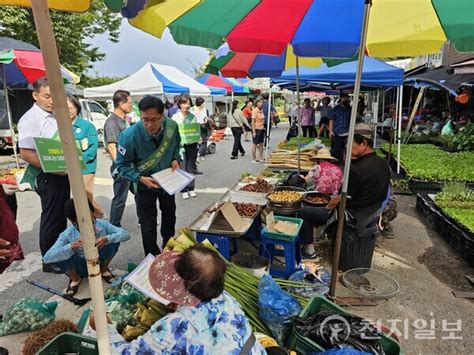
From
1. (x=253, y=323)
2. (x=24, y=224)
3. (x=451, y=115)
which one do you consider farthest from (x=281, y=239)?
(x=451, y=115)

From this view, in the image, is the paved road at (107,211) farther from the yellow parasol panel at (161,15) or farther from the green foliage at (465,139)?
the green foliage at (465,139)

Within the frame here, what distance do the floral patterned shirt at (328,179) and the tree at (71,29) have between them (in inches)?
494

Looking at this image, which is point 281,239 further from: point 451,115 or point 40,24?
point 451,115

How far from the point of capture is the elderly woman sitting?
164 centimetres

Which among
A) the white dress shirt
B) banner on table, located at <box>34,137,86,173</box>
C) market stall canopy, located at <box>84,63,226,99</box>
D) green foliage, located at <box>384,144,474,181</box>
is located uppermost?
market stall canopy, located at <box>84,63,226,99</box>

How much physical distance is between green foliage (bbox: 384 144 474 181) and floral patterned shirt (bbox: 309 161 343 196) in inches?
134

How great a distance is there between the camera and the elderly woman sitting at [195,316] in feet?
5.38

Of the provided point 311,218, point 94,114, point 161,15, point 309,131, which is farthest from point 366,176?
point 94,114

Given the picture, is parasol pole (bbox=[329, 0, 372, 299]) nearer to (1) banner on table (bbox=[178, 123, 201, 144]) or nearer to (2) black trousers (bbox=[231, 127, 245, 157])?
(1) banner on table (bbox=[178, 123, 201, 144])

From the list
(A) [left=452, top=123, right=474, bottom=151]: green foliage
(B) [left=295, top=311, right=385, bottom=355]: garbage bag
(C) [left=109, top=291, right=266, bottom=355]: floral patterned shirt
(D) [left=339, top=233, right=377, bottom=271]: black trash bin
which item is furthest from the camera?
(A) [left=452, top=123, right=474, bottom=151]: green foliage

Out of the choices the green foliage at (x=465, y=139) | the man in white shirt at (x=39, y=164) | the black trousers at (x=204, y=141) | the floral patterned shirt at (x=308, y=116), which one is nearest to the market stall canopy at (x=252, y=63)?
the man in white shirt at (x=39, y=164)

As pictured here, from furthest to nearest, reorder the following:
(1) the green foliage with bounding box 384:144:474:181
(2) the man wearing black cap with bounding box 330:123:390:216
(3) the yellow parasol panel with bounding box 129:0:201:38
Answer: (1) the green foliage with bounding box 384:144:474:181, (2) the man wearing black cap with bounding box 330:123:390:216, (3) the yellow parasol panel with bounding box 129:0:201:38

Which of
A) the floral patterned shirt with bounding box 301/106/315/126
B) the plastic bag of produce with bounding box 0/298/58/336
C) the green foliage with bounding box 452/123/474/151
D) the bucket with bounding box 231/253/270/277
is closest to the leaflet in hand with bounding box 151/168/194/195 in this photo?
the bucket with bounding box 231/253/270/277

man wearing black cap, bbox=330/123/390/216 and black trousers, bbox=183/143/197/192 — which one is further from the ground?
man wearing black cap, bbox=330/123/390/216
